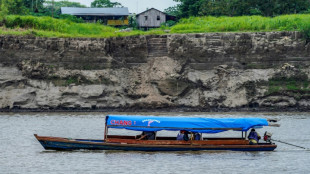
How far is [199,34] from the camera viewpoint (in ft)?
140

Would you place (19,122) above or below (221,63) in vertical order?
below

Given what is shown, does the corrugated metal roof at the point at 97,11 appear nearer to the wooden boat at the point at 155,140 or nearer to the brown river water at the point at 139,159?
the brown river water at the point at 139,159

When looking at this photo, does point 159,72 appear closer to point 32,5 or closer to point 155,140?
point 155,140

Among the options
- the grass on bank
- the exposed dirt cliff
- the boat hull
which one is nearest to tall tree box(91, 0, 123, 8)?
the grass on bank

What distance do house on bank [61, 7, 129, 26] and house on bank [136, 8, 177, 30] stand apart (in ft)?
6.44

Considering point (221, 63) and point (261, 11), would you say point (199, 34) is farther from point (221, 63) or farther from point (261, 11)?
point (261, 11)

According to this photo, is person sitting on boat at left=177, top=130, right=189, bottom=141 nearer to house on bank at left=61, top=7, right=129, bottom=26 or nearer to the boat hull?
the boat hull

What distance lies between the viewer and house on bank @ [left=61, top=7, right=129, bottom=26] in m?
65.9

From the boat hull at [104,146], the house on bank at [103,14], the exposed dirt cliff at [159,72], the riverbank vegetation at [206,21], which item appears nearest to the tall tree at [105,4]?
the house on bank at [103,14]

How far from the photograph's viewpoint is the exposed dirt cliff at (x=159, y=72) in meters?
41.3

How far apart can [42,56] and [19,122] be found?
890 centimetres

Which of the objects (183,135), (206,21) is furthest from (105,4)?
(183,135)

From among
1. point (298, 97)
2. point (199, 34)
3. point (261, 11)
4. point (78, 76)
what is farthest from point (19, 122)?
point (261, 11)

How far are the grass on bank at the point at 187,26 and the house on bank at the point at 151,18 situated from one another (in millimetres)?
15665
